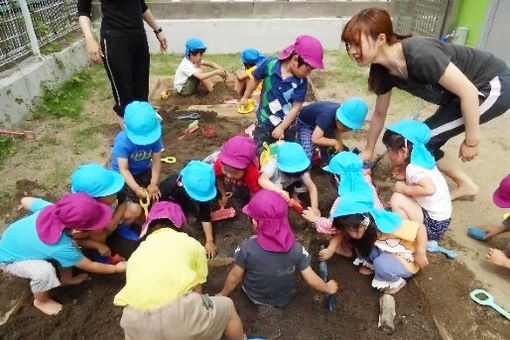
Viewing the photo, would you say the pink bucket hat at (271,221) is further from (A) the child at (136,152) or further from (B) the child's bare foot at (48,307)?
(B) the child's bare foot at (48,307)

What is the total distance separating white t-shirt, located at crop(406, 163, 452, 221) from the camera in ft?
8.91

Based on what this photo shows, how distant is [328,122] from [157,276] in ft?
7.61

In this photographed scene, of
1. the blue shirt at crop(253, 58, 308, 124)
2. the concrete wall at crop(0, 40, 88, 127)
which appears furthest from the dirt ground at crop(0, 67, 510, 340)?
the concrete wall at crop(0, 40, 88, 127)

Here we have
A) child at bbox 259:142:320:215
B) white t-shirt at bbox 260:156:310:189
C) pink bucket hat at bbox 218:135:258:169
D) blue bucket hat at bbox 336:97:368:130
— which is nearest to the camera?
pink bucket hat at bbox 218:135:258:169

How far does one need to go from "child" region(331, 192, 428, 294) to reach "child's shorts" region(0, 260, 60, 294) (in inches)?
66.8

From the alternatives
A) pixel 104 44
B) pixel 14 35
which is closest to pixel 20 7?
pixel 14 35

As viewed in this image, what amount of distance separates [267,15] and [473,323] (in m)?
6.79

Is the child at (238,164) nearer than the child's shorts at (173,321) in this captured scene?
No

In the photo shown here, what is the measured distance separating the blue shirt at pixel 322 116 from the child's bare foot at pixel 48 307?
245cm

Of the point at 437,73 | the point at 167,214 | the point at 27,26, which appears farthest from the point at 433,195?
the point at 27,26

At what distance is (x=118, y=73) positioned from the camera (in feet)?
11.9

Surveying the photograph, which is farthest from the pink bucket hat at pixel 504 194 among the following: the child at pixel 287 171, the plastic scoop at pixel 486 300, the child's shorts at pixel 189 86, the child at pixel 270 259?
the child's shorts at pixel 189 86

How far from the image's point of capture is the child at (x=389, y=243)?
244 cm

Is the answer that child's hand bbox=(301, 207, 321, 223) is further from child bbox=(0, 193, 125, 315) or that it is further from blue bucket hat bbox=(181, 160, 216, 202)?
child bbox=(0, 193, 125, 315)
